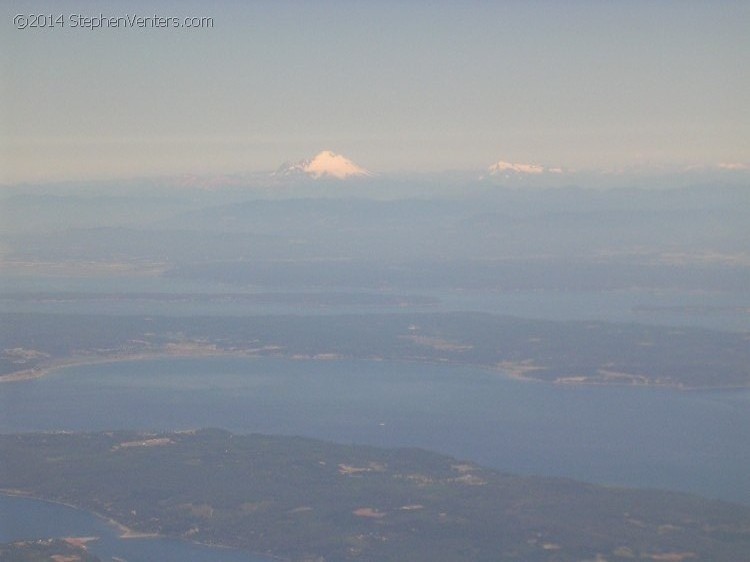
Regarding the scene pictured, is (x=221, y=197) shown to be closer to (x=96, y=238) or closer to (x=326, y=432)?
(x=96, y=238)

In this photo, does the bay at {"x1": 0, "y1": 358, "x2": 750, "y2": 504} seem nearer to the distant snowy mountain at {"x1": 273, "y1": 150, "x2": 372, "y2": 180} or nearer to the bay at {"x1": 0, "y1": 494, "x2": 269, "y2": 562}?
the bay at {"x1": 0, "y1": 494, "x2": 269, "y2": 562}

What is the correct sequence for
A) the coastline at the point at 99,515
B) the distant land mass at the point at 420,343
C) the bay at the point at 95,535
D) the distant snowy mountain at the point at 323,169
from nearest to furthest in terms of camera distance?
the bay at the point at 95,535 → the coastline at the point at 99,515 → the distant land mass at the point at 420,343 → the distant snowy mountain at the point at 323,169

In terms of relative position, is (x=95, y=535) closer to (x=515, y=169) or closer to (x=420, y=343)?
(x=420, y=343)

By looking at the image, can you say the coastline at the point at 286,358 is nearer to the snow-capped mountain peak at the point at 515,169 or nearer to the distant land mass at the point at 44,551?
the distant land mass at the point at 44,551

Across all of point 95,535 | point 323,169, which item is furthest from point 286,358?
point 323,169

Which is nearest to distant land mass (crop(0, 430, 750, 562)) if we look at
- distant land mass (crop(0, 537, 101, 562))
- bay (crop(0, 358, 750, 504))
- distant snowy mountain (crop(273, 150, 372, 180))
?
distant land mass (crop(0, 537, 101, 562))


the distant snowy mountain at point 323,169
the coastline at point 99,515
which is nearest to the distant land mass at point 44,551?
the coastline at point 99,515

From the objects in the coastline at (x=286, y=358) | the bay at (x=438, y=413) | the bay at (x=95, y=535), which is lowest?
the bay at (x=95, y=535)
